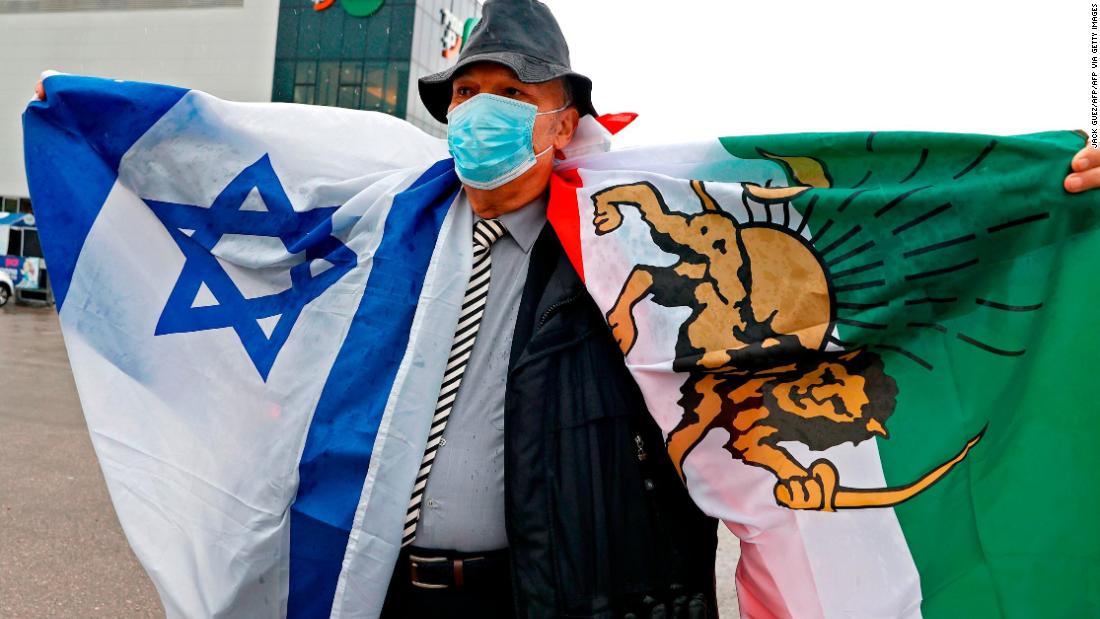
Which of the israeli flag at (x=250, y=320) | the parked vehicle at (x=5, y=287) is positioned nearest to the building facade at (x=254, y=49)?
the parked vehicle at (x=5, y=287)

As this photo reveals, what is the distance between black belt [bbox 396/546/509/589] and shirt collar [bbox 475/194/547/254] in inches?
31.1

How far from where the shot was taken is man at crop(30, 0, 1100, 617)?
181 cm

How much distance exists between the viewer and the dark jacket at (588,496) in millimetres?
1795

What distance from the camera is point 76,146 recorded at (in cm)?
248

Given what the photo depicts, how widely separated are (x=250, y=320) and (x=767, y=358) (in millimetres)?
1433

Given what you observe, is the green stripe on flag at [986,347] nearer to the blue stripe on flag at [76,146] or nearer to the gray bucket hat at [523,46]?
the gray bucket hat at [523,46]

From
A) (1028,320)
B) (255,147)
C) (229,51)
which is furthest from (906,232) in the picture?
(229,51)

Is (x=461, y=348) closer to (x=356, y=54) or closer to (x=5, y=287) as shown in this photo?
(x=5, y=287)

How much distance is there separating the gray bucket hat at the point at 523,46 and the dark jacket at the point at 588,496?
2.24 ft

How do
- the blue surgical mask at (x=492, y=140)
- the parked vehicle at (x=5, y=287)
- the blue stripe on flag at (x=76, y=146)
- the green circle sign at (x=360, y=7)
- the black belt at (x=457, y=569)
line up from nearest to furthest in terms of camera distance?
1. the black belt at (x=457, y=569)
2. the blue surgical mask at (x=492, y=140)
3. the blue stripe on flag at (x=76, y=146)
4. the parked vehicle at (x=5, y=287)
5. the green circle sign at (x=360, y=7)

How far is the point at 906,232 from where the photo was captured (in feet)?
6.14

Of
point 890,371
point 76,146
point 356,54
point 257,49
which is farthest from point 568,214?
point 257,49

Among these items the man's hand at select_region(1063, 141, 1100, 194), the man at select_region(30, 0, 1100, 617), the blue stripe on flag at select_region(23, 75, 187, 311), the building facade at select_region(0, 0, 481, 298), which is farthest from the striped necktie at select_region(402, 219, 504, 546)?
the building facade at select_region(0, 0, 481, 298)

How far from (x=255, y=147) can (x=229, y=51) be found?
30.0m
